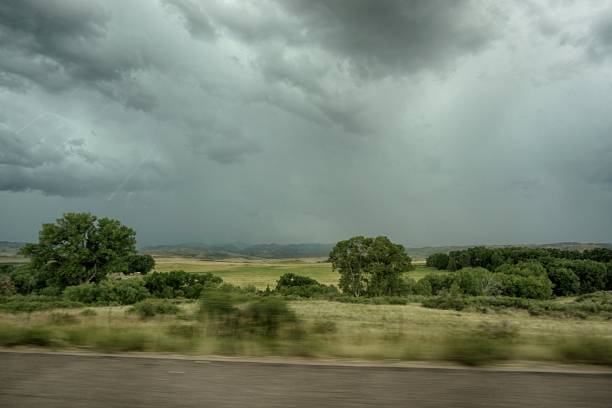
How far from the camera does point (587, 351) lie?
525 cm

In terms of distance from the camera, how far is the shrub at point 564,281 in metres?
84.8

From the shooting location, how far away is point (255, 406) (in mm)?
3529

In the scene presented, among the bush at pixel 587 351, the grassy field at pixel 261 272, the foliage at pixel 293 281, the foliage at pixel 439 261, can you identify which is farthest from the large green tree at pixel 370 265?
the foliage at pixel 439 261

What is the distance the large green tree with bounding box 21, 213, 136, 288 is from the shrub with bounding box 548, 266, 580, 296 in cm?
8393

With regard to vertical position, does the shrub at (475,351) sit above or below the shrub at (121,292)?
above

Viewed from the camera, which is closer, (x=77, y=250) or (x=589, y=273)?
(x=77, y=250)

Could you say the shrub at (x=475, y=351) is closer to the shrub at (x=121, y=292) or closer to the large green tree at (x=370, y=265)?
the shrub at (x=121, y=292)

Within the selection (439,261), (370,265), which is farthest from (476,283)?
(439,261)

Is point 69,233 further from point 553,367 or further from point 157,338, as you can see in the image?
point 553,367

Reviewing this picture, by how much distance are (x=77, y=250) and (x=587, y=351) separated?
44.4 meters

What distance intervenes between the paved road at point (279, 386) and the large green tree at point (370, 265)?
53.2m

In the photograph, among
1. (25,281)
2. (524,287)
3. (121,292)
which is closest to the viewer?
(121,292)

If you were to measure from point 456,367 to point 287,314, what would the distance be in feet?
13.7

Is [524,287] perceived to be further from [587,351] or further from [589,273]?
[587,351]
